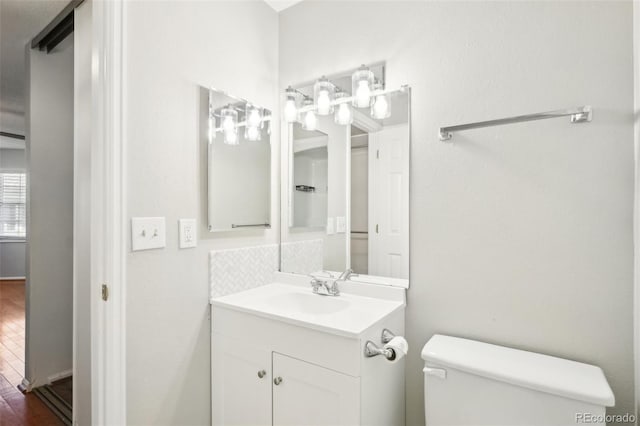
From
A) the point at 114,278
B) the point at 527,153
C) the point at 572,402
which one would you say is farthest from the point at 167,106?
the point at 572,402

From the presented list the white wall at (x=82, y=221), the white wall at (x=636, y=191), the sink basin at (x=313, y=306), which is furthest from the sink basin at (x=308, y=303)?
the white wall at (x=636, y=191)

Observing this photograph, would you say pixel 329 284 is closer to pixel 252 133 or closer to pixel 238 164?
pixel 238 164

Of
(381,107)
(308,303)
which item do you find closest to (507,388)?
(308,303)

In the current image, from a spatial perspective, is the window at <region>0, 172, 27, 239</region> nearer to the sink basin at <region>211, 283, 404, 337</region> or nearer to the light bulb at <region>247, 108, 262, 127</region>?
the light bulb at <region>247, 108, 262, 127</region>

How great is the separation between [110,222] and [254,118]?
2.90 ft

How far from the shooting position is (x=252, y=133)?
174 cm

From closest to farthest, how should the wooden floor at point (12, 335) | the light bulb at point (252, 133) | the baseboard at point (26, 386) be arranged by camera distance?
the light bulb at point (252, 133) < the baseboard at point (26, 386) < the wooden floor at point (12, 335)

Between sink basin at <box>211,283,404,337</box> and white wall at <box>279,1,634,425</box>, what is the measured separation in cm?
23

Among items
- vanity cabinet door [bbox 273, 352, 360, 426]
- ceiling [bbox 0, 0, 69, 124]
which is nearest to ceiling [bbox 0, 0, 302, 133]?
ceiling [bbox 0, 0, 69, 124]

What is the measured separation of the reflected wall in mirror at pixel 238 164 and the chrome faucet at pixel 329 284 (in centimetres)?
43

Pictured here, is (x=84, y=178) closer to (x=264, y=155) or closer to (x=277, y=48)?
(x=264, y=155)

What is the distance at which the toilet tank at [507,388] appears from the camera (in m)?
0.97

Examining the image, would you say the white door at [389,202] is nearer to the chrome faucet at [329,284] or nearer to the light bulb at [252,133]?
the chrome faucet at [329,284]

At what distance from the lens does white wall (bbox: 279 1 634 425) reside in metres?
1.11
